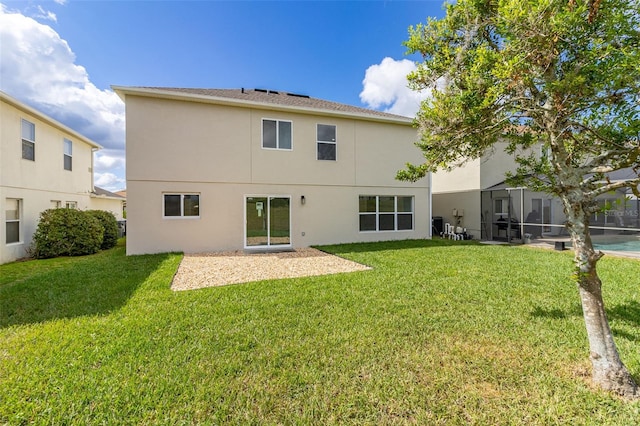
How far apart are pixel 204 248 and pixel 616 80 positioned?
11.3 m

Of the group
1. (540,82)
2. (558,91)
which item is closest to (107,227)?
(540,82)

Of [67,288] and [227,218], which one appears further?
[227,218]

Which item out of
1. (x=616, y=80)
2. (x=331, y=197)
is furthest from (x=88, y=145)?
(x=616, y=80)

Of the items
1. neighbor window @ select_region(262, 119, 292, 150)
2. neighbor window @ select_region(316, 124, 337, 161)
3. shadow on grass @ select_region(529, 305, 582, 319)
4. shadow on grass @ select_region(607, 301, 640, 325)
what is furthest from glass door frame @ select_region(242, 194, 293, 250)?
shadow on grass @ select_region(607, 301, 640, 325)

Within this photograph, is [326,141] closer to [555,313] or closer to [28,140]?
[555,313]

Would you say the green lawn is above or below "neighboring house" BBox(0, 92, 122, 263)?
below

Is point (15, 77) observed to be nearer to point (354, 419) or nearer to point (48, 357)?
point (48, 357)

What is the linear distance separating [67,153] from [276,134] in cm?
1110

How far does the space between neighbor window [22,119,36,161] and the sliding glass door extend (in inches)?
340

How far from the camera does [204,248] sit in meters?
11.0

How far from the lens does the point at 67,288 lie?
6.12 m

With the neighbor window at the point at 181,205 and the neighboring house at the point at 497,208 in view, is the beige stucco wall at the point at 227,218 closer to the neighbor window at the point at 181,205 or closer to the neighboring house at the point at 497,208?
the neighbor window at the point at 181,205

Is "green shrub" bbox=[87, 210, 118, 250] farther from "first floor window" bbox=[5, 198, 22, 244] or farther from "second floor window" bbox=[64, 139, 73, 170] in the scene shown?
"second floor window" bbox=[64, 139, 73, 170]

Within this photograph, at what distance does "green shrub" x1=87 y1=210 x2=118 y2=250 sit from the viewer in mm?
12547
